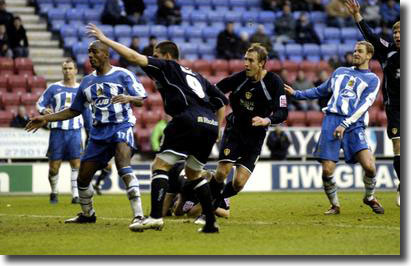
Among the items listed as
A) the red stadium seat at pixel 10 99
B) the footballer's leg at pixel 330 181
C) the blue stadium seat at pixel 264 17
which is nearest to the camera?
the footballer's leg at pixel 330 181

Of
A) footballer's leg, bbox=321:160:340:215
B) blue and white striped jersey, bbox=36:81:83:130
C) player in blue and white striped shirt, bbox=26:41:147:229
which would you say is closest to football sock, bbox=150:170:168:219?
player in blue and white striped shirt, bbox=26:41:147:229

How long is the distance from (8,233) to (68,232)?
0.68 m

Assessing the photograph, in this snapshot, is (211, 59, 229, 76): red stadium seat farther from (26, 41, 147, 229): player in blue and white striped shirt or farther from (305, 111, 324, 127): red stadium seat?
(26, 41, 147, 229): player in blue and white striped shirt

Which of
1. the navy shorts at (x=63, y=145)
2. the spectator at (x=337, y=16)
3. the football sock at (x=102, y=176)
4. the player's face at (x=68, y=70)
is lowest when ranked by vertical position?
the football sock at (x=102, y=176)

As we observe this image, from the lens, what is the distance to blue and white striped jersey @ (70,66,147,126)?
33.5ft

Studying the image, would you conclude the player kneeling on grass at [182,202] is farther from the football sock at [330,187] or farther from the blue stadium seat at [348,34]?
the blue stadium seat at [348,34]

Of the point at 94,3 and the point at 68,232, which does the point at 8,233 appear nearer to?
the point at 68,232

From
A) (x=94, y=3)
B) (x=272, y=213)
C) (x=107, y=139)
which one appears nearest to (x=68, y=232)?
(x=107, y=139)

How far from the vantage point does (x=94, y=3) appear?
24172 mm

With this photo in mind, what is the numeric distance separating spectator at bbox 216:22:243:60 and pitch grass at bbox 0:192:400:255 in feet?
34.0

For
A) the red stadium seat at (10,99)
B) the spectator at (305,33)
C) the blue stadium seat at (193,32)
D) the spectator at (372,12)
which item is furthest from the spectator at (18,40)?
the spectator at (372,12)

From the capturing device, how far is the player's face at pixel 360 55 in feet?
38.4

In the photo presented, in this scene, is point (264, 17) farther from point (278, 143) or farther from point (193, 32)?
point (278, 143)

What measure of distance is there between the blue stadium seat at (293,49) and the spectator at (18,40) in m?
7.20
